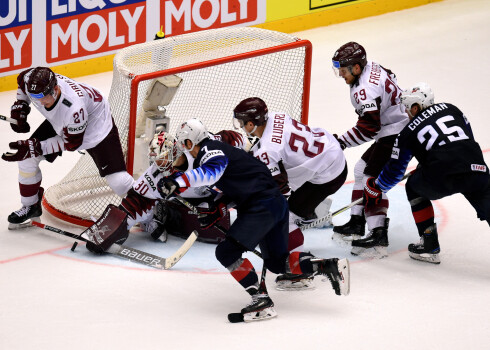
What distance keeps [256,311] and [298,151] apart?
0.98m

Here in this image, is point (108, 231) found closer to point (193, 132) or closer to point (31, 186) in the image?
point (31, 186)

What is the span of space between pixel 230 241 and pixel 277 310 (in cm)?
49

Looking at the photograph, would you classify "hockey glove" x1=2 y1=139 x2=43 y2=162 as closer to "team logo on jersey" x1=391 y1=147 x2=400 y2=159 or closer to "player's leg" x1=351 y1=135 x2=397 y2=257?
"player's leg" x1=351 y1=135 x2=397 y2=257

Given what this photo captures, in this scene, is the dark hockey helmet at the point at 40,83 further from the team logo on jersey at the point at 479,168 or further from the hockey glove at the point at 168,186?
the team logo on jersey at the point at 479,168

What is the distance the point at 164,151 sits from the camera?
209 inches

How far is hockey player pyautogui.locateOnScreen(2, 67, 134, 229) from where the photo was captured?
5.83m

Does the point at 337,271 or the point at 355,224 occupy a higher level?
the point at 337,271

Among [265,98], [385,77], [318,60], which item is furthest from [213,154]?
[318,60]

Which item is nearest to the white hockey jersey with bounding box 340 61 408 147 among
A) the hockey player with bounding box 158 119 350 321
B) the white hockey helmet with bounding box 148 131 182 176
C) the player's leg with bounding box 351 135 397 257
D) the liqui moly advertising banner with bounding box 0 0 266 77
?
the player's leg with bounding box 351 135 397 257

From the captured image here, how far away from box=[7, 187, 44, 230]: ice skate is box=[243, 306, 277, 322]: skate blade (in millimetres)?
1916

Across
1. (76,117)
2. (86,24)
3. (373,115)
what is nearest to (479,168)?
(373,115)

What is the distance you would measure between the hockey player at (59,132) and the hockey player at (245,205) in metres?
1.05

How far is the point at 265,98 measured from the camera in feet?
22.7

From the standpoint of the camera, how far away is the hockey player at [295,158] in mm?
5398
